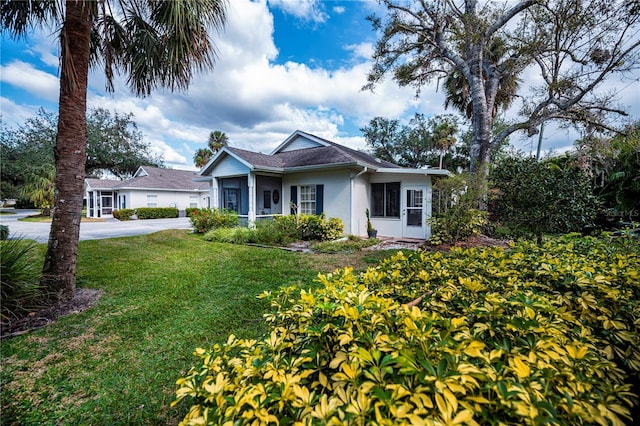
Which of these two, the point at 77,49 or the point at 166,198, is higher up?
the point at 77,49

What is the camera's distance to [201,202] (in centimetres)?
3005

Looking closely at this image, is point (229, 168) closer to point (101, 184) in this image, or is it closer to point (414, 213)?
point (414, 213)

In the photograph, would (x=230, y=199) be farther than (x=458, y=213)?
Yes

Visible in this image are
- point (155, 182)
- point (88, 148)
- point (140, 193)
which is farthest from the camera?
point (88, 148)

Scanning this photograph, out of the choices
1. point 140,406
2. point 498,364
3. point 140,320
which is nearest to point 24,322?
point 140,320

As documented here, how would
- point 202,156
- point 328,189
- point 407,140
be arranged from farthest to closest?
point 202,156 < point 407,140 < point 328,189

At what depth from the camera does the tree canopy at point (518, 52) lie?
9281 mm

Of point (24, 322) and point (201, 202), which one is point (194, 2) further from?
point (201, 202)

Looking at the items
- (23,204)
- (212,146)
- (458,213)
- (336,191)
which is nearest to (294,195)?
(336,191)

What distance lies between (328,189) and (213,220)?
18.6 ft

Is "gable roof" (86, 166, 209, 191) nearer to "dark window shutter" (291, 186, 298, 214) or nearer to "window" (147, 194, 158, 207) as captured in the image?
"window" (147, 194, 158, 207)

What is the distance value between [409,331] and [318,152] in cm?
→ 1307

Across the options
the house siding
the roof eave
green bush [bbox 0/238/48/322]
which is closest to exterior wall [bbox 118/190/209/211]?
the house siding

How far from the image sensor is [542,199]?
20.9 ft
